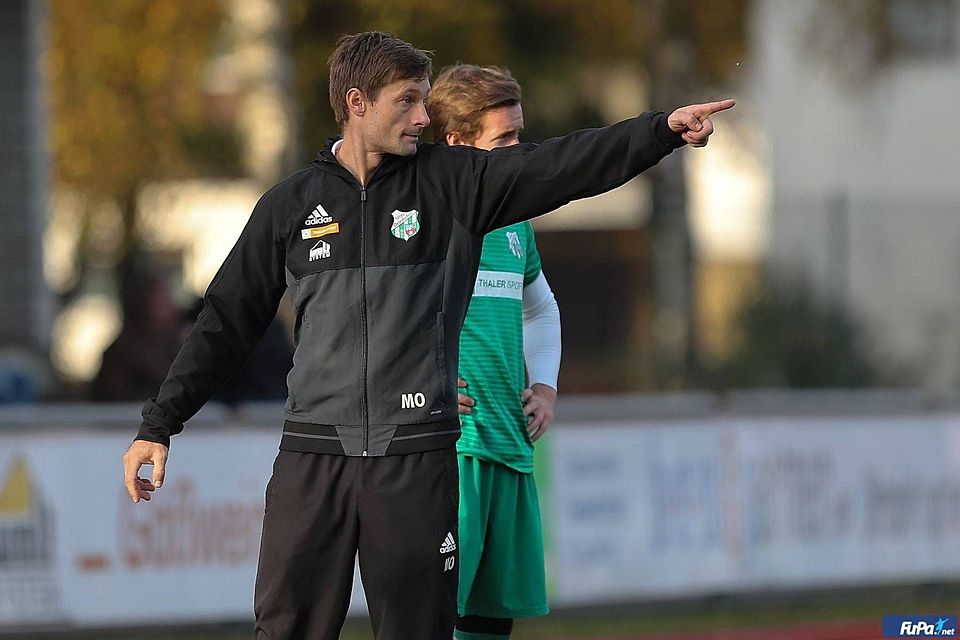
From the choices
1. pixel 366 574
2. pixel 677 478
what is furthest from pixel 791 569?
pixel 366 574

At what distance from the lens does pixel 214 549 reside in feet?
34.4

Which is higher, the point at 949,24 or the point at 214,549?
the point at 949,24

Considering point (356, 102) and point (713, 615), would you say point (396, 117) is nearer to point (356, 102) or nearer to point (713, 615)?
point (356, 102)

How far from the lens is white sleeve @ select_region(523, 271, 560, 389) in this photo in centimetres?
664

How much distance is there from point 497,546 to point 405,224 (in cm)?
135

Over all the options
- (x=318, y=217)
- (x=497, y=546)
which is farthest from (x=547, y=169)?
(x=497, y=546)

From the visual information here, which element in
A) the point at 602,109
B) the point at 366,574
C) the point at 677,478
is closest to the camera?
the point at 366,574

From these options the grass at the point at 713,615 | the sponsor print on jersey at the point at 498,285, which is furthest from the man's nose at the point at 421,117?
the grass at the point at 713,615

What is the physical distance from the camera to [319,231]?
216 inches

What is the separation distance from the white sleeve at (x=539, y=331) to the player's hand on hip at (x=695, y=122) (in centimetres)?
160

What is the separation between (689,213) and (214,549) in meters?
13.6

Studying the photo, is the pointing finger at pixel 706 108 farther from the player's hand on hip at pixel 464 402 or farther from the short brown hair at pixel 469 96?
the player's hand on hip at pixel 464 402

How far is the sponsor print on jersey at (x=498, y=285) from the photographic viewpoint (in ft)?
20.7

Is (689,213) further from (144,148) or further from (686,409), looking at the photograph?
(686,409)
